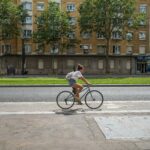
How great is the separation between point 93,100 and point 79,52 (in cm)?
5769

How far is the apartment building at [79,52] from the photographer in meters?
70.8

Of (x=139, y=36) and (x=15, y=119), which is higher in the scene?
(x=139, y=36)

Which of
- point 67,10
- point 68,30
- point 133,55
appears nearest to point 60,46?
point 68,30

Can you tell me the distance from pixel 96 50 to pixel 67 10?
8.41 meters

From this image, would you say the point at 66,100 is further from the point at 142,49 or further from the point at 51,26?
the point at 142,49

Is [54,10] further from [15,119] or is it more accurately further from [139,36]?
[15,119]

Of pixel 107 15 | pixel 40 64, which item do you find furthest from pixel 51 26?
pixel 40 64

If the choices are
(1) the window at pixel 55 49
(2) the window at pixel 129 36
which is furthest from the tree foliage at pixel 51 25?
(2) the window at pixel 129 36

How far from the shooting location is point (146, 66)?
73562 millimetres

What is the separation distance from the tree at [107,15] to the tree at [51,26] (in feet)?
9.11

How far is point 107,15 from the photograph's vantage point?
2525 inches

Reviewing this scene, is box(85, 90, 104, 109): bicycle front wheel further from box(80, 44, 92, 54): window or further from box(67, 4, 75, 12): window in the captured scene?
box(67, 4, 75, 12): window

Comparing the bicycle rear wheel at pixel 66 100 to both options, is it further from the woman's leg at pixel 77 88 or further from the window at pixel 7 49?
the window at pixel 7 49

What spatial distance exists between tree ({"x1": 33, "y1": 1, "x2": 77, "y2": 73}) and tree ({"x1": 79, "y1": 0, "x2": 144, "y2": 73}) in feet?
9.11
